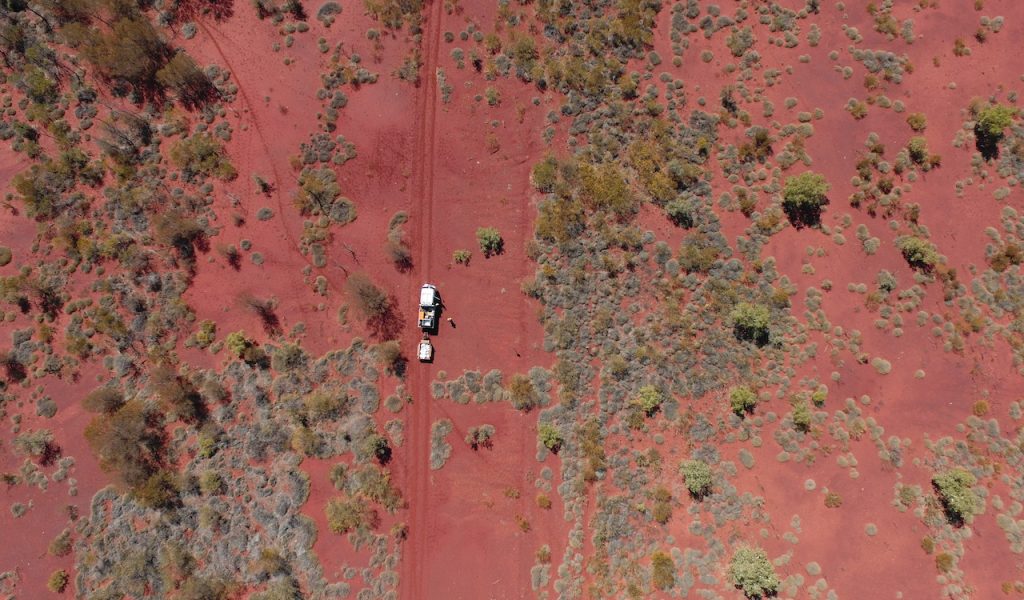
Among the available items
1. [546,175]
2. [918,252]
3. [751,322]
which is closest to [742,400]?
[751,322]

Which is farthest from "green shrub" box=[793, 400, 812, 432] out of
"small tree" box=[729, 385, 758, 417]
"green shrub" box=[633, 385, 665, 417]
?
"green shrub" box=[633, 385, 665, 417]

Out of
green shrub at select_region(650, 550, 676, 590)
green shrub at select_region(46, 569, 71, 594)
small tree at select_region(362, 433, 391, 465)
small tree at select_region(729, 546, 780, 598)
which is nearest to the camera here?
small tree at select_region(729, 546, 780, 598)

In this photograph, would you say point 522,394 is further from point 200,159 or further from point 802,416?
point 200,159

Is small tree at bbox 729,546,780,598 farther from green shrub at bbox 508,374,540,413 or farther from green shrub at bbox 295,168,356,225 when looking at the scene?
green shrub at bbox 295,168,356,225

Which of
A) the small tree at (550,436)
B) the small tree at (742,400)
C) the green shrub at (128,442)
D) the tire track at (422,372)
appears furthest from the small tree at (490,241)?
the green shrub at (128,442)

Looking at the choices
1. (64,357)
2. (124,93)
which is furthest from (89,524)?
(124,93)

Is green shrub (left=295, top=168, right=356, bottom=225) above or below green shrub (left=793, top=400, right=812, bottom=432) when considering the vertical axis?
above

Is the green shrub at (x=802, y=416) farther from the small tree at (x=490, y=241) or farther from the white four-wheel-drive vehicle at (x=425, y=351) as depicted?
the white four-wheel-drive vehicle at (x=425, y=351)

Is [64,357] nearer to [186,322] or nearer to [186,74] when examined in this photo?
[186,322]

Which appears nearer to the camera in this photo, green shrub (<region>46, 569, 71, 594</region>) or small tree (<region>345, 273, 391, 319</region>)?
green shrub (<region>46, 569, 71, 594</region>)
